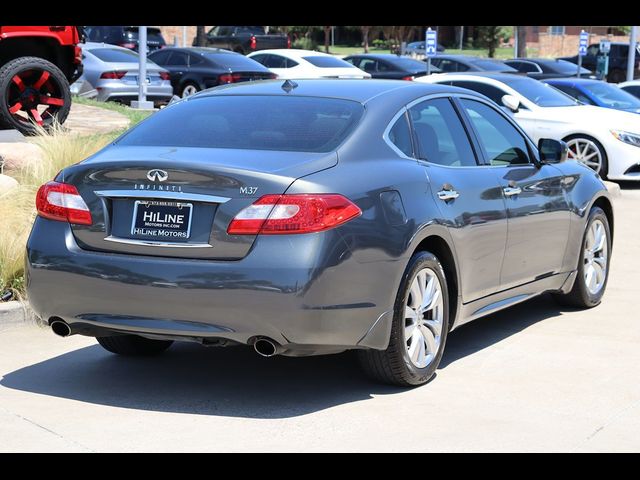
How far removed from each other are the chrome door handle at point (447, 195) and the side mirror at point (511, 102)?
1007 centimetres

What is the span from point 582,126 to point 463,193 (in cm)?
1019

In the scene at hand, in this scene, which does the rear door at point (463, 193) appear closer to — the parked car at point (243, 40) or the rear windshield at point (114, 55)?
the rear windshield at point (114, 55)

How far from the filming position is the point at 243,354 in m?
6.80

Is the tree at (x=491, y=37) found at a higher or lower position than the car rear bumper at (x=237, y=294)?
lower

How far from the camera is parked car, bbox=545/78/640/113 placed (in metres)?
19.2

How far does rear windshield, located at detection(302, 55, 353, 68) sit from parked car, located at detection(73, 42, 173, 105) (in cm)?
732

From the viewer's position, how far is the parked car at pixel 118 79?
872 inches

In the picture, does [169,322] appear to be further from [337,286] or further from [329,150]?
[329,150]

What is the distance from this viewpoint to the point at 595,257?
329 inches

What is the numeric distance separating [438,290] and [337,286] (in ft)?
3.13

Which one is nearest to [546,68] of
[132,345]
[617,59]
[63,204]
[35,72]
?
[617,59]

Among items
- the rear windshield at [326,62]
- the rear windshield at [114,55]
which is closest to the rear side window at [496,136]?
the rear windshield at [114,55]

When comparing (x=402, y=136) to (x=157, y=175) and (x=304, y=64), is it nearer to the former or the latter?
(x=157, y=175)

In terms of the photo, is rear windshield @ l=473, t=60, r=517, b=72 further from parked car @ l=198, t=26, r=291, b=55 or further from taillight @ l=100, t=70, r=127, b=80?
parked car @ l=198, t=26, r=291, b=55
